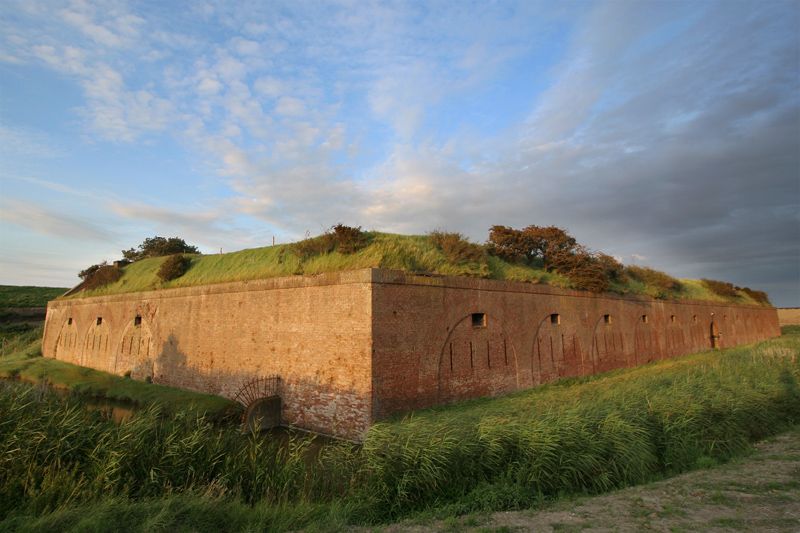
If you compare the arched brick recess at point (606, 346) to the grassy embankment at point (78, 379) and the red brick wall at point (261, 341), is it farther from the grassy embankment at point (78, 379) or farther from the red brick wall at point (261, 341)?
the grassy embankment at point (78, 379)

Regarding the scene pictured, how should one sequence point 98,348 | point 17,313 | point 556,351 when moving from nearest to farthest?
point 556,351, point 98,348, point 17,313

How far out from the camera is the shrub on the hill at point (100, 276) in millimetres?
24891

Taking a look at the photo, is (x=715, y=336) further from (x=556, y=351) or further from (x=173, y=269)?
(x=173, y=269)

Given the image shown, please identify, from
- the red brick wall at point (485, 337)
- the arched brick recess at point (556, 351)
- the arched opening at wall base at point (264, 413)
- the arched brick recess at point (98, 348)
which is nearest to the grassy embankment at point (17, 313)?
the arched brick recess at point (98, 348)

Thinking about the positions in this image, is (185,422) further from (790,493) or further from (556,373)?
(556,373)

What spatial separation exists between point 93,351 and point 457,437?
23.4 metres

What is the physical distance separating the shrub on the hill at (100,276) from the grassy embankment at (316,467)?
1928cm

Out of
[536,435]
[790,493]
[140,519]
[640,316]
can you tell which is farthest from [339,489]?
[640,316]

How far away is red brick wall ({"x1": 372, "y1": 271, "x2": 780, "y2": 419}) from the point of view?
36.6 ft

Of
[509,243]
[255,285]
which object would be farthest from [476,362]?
[255,285]

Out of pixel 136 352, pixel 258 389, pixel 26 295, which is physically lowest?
pixel 258 389

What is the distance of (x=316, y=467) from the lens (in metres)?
7.00

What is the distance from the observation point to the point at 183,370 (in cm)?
1719

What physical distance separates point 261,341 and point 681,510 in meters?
11.8
